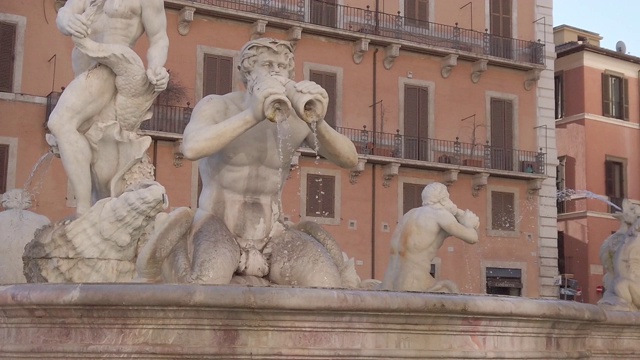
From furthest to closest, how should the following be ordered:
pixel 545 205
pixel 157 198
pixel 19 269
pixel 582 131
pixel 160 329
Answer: pixel 582 131, pixel 545 205, pixel 19 269, pixel 157 198, pixel 160 329

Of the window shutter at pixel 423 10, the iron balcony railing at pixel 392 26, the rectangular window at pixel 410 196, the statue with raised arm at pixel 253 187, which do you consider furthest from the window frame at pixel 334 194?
the statue with raised arm at pixel 253 187

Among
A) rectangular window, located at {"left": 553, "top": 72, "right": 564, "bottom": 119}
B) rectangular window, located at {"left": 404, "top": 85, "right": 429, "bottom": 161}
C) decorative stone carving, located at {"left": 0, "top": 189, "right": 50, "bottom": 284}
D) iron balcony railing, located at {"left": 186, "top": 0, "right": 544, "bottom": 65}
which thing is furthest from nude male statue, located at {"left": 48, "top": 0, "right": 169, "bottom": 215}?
rectangular window, located at {"left": 553, "top": 72, "right": 564, "bottom": 119}

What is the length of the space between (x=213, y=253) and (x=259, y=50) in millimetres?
1085

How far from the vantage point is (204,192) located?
5309 millimetres

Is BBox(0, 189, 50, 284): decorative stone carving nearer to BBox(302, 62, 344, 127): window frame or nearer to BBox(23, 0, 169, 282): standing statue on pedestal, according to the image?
BBox(23, 0, 169, 282): standing statue on pedestal

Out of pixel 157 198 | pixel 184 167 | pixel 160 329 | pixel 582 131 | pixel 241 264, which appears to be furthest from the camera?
pixel 582 131

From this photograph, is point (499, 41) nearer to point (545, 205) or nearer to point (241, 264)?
point (545, 205)

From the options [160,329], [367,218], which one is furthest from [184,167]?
[160,329]

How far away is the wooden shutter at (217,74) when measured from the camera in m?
24.1

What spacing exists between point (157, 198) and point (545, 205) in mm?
23923

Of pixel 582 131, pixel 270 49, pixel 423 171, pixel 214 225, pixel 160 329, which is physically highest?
pixel 582 131

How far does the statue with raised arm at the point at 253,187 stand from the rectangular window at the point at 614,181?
2985 cm

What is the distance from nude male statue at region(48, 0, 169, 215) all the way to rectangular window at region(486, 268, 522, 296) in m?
21.1

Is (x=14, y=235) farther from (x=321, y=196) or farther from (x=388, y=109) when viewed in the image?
(x=388, y=109)
